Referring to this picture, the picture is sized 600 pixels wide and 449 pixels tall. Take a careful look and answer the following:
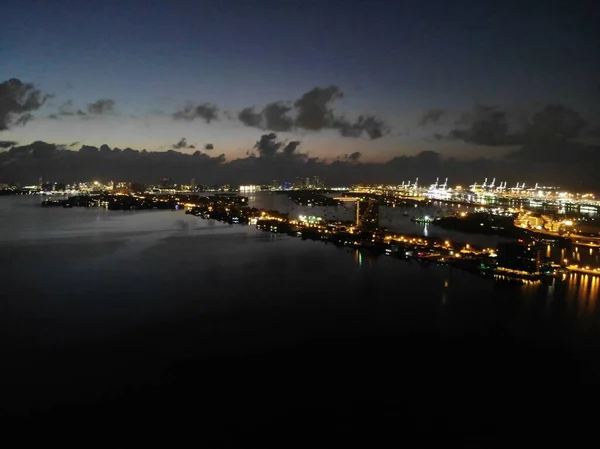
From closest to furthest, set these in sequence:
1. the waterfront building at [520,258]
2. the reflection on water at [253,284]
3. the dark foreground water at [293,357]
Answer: the dark foreground water at [293,357] < the reflection on water at [253,284] < the waterfront building at [520,258]

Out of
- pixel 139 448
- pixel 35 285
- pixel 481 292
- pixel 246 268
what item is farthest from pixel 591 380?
pixel 35 285

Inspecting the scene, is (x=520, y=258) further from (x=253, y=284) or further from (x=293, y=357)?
(x=293, y=357)

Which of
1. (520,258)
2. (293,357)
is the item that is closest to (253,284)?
(293,357)

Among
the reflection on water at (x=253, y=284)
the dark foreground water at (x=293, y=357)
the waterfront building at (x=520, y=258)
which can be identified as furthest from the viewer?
the waterfront building at (x=520, y=258)

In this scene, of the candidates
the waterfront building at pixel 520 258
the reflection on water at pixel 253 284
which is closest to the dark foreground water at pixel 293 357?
the reflection on water at pixel 253 284

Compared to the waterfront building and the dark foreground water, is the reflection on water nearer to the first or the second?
the dark foreground water

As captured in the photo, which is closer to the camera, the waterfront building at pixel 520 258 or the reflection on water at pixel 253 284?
the reflection on water at pixel 253 284

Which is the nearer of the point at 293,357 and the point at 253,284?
the point at 293,357

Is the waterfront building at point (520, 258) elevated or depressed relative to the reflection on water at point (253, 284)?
elevated

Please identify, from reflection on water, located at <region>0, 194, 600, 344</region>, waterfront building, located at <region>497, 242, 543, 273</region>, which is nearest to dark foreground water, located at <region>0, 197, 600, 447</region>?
reflection on water, located at <region>0, 194, 600, 344</region>

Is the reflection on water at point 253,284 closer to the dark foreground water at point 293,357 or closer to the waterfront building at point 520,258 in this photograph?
the dark foreground water at point 293,357
